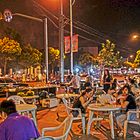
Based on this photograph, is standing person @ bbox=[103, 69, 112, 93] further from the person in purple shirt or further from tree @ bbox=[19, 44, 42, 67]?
tree @ bbox=[19, 44, 42, 67]

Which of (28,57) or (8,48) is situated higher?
(8,48)

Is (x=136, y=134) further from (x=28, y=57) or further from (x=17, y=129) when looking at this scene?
(x=28, y=57)

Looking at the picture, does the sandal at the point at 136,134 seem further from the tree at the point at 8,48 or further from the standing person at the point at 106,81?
the tree at the point at 8,48

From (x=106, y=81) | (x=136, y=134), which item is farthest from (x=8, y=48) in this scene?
(x=136, y=134)

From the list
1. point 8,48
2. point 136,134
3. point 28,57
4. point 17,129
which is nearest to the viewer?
point 17,129

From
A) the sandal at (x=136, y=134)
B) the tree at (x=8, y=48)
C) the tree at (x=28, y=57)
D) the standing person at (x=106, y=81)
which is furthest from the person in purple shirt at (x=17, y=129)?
the tree at (x=28, y=57)

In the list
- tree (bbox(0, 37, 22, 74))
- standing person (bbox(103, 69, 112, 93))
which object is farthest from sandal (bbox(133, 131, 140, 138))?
tree (bbox(0, 37, 22, 74))

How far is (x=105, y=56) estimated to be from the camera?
183ft

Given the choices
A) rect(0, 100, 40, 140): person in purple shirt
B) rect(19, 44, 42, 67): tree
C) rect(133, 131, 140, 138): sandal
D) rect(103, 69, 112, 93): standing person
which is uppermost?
rect(19, 44, 42, 67): tree

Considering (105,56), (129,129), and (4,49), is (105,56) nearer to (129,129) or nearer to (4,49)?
(4,49)

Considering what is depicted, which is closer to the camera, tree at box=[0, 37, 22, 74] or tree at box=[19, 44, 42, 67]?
tree at box=[0, 37, 22, 74]

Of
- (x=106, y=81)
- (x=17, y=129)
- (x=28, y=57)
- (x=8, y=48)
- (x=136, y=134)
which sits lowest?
(x=136, y=134)

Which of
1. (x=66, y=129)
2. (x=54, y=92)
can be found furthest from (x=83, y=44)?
(x=66, y=129)

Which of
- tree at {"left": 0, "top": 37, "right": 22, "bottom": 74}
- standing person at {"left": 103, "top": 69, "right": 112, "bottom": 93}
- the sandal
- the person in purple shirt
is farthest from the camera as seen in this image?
tree at {"left": 0, "top": 37, "right": 22, "bottom": 74}
